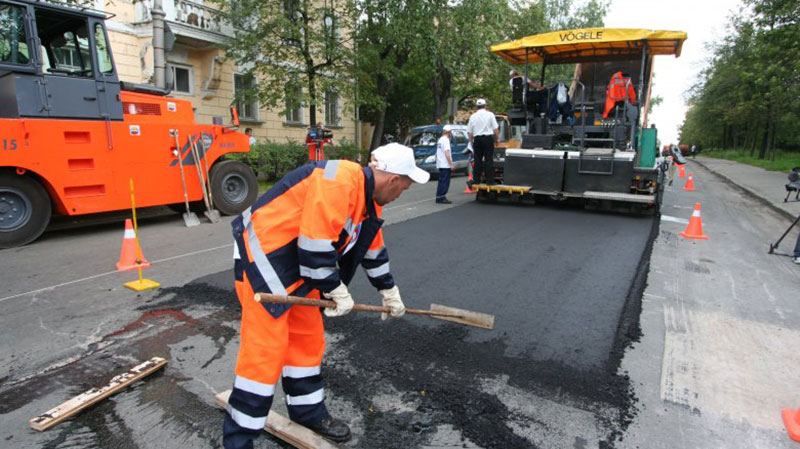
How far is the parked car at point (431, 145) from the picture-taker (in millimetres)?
14875

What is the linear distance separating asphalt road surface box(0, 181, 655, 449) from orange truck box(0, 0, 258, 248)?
2.70ft

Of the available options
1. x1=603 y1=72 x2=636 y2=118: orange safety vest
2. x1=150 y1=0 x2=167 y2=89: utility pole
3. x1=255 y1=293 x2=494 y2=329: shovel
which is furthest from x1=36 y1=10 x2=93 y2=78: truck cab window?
x1=603 y1=72 x2=636 y2=118: orange safety vest

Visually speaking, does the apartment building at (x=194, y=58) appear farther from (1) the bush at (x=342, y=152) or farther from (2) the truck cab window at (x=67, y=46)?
(2) the truck cab window at (x=67, y=46)

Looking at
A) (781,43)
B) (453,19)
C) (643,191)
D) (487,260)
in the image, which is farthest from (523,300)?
(781,43)

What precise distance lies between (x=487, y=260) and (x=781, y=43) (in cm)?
1804

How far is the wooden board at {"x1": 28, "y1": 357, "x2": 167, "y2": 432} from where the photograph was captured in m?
2.46

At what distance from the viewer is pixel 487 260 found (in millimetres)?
5613

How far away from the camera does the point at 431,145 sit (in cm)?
1505

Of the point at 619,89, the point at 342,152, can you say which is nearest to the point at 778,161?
the point at 342,152

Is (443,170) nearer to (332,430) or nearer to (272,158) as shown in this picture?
(272,158)

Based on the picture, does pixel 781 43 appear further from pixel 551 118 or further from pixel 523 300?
pixel 523 300

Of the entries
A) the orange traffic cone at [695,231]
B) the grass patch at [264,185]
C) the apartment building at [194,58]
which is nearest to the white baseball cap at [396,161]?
the orange traffic cone at [695,231]

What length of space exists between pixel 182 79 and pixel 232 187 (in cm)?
817

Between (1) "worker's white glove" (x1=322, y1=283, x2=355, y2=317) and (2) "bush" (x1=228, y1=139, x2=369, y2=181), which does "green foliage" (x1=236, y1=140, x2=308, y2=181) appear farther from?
(1) "worker's white glove" (x1=322, y1=283, x2=355, y2=317)
